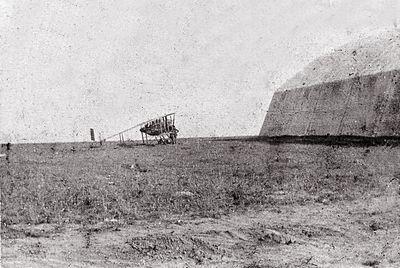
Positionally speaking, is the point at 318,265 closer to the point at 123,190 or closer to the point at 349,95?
the point at 123,190

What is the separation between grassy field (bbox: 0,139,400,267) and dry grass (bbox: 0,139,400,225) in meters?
0.03

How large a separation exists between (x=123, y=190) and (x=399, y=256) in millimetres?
7930

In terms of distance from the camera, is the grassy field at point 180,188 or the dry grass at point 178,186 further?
the dry grass at point 178,186

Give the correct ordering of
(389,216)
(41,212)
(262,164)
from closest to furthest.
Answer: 1. (41,212)
2. (389,216)
3. (262,164)

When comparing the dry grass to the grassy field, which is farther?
the dry grass

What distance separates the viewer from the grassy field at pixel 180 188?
11.4 metres

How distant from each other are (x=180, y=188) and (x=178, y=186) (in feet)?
1.21

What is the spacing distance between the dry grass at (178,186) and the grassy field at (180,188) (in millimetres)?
26

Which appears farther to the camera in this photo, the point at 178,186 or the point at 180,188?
the point at 178,186

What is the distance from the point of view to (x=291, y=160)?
72.9 ft

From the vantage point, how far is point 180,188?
14719 mm

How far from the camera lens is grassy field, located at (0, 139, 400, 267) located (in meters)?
11.4

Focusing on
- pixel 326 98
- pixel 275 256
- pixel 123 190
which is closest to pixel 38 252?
pixel 275 256

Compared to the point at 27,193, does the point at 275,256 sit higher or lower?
lower
